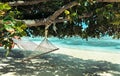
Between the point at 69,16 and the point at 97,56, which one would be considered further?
the point at 97,56

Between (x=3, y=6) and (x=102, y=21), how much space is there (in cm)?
704

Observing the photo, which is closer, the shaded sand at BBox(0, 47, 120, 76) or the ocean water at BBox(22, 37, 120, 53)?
the shaded sand at BBox(0, 47, 120, 76)

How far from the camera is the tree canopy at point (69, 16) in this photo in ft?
28.4

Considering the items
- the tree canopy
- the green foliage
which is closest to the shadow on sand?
the tree canopy

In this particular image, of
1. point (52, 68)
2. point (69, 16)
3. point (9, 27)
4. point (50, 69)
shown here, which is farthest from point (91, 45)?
point (9, 27)

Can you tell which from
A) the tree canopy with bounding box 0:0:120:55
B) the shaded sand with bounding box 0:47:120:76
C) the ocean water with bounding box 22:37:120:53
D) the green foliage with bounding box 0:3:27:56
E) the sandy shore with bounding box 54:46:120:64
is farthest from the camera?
the ocean water with bounding box 22:37:120:53

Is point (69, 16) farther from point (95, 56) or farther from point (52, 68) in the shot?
point (95, 56)

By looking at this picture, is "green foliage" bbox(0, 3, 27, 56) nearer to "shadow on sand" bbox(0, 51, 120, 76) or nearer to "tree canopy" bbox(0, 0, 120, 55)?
"tree canopy" bbox(0, 0, 120, 55)

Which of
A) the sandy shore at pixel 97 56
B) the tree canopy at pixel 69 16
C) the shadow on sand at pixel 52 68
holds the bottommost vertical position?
the sandy shore at pixel 97 56

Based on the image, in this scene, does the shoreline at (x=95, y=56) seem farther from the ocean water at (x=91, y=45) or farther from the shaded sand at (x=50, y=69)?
the ocean water at (x=91, y=45)

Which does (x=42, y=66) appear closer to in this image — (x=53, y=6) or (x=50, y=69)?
(x=50, y=69)

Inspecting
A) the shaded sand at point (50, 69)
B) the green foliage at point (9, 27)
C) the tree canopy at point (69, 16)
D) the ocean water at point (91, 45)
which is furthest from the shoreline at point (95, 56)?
the green foliage at point (9, 27)

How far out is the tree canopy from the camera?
28.4 feet

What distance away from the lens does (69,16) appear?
9.24 metres
